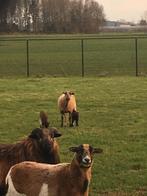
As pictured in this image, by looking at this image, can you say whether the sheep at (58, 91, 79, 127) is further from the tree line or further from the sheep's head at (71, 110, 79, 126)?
the tree line

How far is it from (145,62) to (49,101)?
76.0ft

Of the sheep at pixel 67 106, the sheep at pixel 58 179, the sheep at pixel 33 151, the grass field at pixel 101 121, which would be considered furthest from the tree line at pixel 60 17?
the sheep at pixel 58 179

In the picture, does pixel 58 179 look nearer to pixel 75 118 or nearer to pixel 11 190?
pixel 11 190

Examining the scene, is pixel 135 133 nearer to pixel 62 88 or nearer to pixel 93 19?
pixel 62 88

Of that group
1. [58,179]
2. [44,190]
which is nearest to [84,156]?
[58,179]

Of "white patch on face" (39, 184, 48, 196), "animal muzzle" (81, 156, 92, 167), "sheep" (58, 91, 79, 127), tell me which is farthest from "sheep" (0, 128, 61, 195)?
"sheep" (58, 91, 79, 127)

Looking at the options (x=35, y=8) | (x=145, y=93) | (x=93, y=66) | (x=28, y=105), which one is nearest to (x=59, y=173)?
(x=28, y=105)

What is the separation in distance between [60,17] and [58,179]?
384 ft

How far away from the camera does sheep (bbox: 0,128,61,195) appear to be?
7.48 meters

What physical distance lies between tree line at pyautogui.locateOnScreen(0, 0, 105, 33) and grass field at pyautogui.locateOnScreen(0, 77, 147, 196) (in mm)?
79481

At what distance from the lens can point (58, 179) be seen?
6617mm

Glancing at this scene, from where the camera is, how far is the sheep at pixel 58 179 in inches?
255

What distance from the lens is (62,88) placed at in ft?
75.2

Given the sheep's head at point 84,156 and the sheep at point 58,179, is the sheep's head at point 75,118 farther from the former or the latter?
the sheep's head at point 84,156
